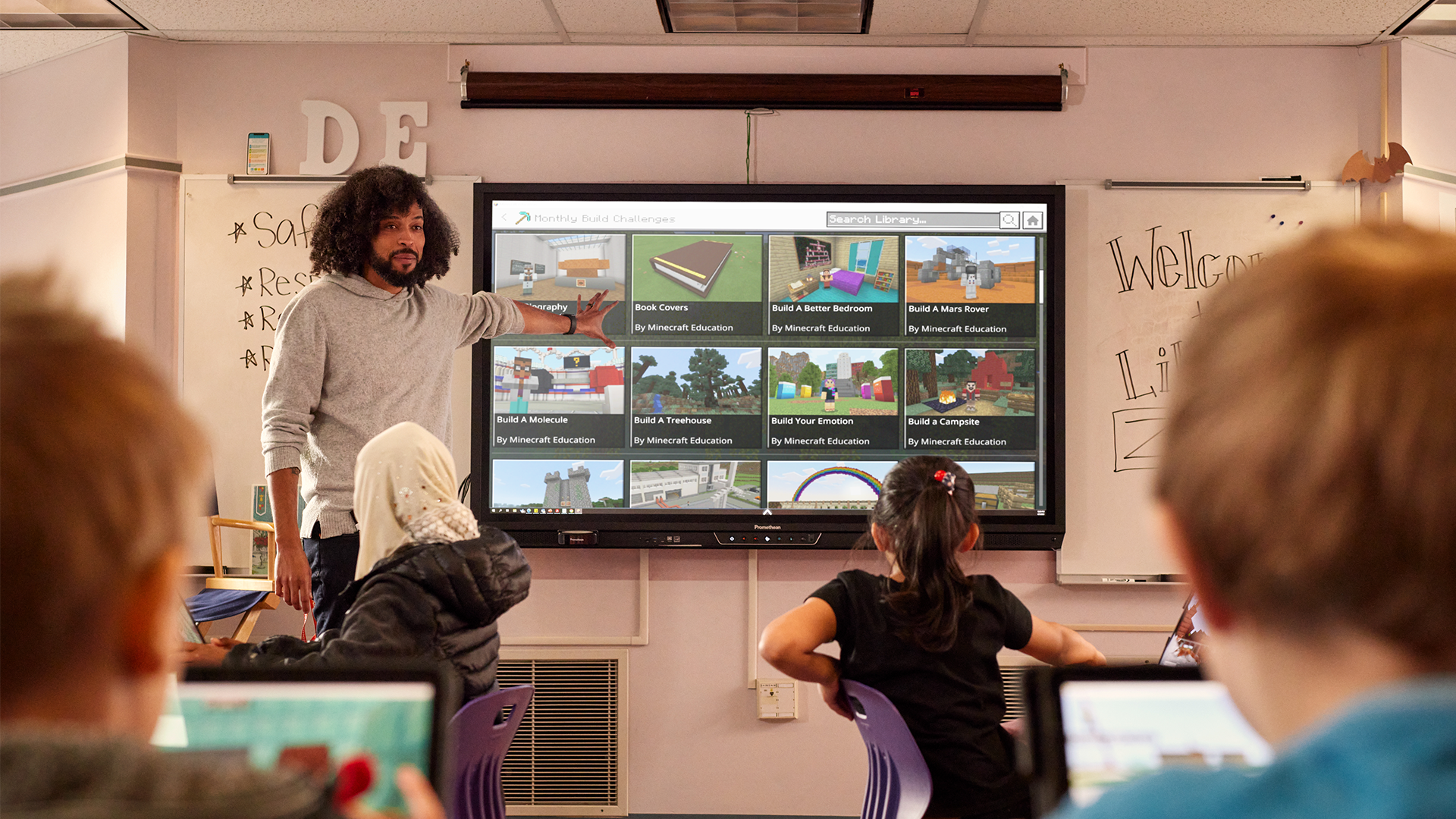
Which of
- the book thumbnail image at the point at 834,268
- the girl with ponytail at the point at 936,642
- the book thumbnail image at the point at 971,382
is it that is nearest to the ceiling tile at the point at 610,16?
the book thumbnail image at the point at 834,268

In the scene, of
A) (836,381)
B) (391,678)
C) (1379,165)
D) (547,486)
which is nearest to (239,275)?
(547,486)

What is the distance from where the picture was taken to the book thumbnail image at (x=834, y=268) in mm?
3369

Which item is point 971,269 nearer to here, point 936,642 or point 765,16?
point 765,16

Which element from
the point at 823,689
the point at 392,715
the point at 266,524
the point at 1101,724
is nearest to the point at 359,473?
the point at 823,689

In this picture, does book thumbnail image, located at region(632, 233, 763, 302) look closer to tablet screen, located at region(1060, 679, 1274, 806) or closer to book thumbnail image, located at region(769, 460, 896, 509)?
book thumbnail image, located at region(769, 460, 896, 509)

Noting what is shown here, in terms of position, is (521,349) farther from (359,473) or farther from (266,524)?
(359,473)

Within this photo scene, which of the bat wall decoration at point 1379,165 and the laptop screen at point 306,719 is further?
the bat wall decoration at point 1379,165

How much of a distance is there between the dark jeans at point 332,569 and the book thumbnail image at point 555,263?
1317 mm

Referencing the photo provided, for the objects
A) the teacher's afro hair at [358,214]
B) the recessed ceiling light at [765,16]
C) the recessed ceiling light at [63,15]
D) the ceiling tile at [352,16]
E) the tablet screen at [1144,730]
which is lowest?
the tablet screen at [1144,730]

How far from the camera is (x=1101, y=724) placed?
0.74 m

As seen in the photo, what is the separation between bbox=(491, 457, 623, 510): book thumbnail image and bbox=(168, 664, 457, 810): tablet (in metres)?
2.63

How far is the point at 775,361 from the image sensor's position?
338 cm

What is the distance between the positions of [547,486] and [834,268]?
1.23m

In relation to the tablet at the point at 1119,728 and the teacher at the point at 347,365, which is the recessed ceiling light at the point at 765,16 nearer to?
the teacher at the point at 347,365
